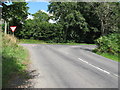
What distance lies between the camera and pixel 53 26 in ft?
122

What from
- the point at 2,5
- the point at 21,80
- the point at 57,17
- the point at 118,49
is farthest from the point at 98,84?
the point at 57,17

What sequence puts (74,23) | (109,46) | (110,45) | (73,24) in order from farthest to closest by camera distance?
(73,24) → (74,23) → (110,45) → (109,46)

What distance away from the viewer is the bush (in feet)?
58.9

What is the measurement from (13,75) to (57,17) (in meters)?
34.0

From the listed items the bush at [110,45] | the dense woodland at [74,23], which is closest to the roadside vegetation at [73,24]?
the dense woodland at [74,23]

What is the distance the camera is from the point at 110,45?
18172 millimetres

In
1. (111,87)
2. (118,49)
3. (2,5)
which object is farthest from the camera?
(118,49)

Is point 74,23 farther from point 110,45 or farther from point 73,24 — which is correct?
point 110,45

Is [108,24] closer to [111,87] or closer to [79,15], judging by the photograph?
[79,15]

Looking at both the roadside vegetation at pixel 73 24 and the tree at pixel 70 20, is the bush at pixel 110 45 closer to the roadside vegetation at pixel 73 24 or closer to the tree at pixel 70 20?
the roadside vegetation at pixel 73 24

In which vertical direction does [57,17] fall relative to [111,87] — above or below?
above

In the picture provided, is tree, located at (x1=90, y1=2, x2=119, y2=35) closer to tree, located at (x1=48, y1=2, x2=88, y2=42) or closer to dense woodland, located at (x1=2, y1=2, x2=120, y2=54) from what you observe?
dense woodland, located at (x1=2, y1=2, x2=120, y2=54)

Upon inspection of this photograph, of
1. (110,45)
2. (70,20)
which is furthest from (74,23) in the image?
(110,45)

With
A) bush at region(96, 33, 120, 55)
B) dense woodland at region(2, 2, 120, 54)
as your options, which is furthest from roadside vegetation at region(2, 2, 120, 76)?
bush at region(96, 33, 120, 55)
